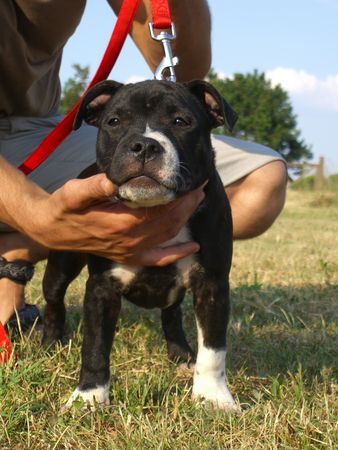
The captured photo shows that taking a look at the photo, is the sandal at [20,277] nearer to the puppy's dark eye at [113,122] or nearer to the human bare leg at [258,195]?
the human bare leg at [258,195]

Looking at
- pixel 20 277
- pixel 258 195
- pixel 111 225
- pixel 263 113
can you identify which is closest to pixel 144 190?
pixel 111 225

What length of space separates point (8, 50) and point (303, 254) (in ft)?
13.8

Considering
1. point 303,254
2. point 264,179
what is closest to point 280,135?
point 303,254

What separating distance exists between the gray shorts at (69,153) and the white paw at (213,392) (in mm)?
1148

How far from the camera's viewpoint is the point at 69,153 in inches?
139

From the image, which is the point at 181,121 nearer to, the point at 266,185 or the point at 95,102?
the point at 95,102

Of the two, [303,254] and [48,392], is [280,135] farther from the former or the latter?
[48,392]

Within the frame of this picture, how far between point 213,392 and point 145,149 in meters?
0.96

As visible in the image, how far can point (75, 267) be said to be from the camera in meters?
3.21

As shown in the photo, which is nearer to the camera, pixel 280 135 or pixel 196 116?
pixel 196 116

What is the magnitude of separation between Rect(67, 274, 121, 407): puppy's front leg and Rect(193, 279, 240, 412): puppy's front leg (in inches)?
12.6

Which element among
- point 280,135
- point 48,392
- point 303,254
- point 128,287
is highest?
point 128,287

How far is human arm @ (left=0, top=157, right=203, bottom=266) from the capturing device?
2.37m

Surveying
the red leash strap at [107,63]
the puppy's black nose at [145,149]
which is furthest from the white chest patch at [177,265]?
the red leash strap at [107,63]
